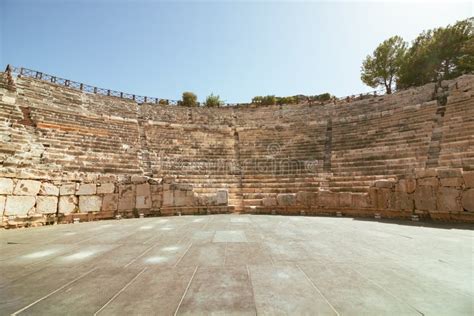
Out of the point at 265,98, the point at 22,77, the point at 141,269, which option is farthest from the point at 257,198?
the point at 265,98

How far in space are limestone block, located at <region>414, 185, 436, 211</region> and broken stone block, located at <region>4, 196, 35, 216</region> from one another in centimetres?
1293

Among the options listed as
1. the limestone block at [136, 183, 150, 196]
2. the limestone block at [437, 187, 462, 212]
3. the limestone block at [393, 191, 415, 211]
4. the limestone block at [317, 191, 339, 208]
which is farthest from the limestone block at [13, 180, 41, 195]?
the limestone block at [437, 187, 462, 212]

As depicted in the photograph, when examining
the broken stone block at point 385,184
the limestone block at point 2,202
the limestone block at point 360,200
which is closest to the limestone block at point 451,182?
the broken stone block at point 385,184

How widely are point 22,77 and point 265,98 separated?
2689 centimetres

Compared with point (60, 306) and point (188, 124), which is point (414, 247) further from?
point (188, 124)

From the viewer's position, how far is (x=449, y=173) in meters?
7.30

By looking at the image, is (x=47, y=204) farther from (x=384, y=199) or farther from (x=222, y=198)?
(x=384, y=199)

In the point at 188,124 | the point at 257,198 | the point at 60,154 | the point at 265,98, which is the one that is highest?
the point at 265,98

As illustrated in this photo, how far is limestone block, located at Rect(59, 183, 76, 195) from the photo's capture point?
26.8ft

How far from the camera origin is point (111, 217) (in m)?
9.05

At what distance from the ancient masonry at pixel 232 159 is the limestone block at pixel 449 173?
3 cm

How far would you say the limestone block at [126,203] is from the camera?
30.4 ft

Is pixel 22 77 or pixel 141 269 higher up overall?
pixel 22 77

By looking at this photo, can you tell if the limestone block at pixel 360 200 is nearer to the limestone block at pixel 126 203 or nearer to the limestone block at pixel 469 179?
the limestone block at pixel 469 179
